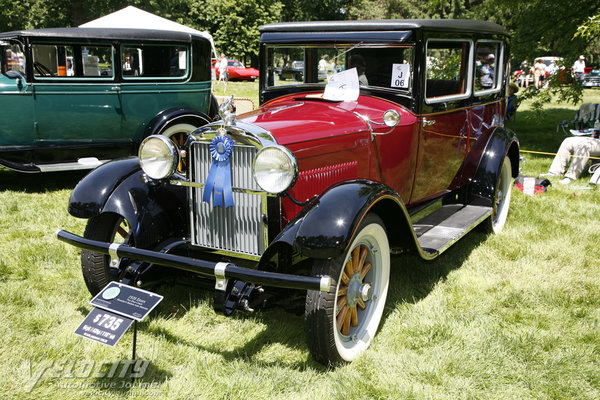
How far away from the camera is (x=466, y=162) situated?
480 cm

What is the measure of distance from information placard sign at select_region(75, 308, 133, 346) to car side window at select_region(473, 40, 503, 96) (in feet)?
11.6

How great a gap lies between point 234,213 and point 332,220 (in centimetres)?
68

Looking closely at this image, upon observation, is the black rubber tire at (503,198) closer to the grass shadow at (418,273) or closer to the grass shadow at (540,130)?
the grass shadow at (418,273)

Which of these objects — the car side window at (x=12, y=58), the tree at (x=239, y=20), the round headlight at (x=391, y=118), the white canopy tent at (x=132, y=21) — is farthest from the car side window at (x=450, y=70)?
the tree at (x=239, y=20)

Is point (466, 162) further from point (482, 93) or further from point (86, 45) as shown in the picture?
point (86, 45)

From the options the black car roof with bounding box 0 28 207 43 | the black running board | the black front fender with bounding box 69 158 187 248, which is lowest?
the black running board

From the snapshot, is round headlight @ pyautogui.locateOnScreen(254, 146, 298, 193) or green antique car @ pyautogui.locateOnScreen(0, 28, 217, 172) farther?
green antique car @ pyautogui.locateOnScreen(0, 28, 217, 172)

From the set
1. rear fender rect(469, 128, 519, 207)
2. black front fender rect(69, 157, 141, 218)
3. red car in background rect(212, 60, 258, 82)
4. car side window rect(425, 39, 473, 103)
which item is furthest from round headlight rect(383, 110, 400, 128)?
red car in background rect(212, 60, 258, 82)

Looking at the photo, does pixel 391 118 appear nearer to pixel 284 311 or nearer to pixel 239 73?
pixel 284 311

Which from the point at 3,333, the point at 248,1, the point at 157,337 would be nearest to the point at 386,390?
the point at 157,337

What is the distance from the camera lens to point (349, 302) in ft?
9.39

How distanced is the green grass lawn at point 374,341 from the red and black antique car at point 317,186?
260 mm

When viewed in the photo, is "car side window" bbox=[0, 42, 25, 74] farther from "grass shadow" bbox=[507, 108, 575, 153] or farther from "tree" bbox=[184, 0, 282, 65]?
"tree" bbox=[184, 0, 282, 65]

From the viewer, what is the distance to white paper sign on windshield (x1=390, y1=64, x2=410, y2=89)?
3736 mm
